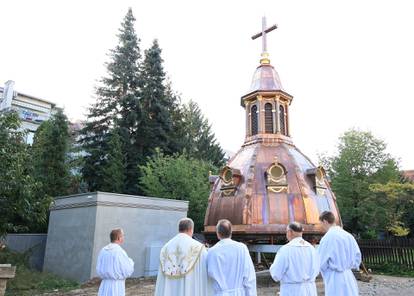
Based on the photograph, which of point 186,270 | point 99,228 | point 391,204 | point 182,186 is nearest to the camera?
point 186,270

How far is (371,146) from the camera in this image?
29.7 metres

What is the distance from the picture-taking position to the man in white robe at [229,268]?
5.34 metres

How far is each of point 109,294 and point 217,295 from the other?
2.42 metres

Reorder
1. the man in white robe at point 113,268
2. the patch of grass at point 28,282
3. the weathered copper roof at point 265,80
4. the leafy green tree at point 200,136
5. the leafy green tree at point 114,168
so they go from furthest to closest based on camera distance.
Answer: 1. the leafy green tree at point 200,136
2. the leafy green tree at point 114,168
3. the weathered copper roof at point 265,80
4. the patch of grass at point 28,282
5. the man in white robe at point 113,268

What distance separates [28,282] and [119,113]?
1742 cm

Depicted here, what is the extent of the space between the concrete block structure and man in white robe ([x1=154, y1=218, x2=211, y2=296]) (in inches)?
363

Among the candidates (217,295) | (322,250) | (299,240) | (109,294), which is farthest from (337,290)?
(109,294)

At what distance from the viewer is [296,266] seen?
596 cm

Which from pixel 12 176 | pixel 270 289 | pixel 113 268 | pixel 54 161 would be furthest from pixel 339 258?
pixel 54 161

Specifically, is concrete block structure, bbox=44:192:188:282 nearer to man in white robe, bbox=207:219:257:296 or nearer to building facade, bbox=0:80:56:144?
man in white robe, bbox=207:219:257:296

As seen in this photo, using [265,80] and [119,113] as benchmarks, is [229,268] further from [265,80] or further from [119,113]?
[119,113]

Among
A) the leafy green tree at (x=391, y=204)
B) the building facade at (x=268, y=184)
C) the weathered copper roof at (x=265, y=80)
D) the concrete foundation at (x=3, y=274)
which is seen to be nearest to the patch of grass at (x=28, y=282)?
the concrete foundation at (x=3, y=274)

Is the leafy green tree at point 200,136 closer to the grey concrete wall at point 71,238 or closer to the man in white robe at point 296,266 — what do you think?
the grey concrete wall at point 71,238

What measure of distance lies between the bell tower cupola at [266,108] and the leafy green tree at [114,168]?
10306mm
